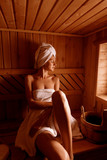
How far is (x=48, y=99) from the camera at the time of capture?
5.66ft

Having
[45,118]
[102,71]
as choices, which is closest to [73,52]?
[102,71]

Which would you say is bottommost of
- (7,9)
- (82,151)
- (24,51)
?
(82,151)

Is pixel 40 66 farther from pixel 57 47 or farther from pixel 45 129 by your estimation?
pixel 45 129

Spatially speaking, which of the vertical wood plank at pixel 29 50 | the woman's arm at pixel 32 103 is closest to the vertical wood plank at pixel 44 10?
the vertical wood plank at pixel 29 50

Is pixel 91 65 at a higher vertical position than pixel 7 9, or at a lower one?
lower

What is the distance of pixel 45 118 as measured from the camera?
1524 mm

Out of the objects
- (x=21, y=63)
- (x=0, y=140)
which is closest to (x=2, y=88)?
(x=21, y=63)

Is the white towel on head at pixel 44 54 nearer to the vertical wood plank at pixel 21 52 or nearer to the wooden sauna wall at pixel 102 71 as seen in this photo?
the vertical wood plank at pixel 21 52

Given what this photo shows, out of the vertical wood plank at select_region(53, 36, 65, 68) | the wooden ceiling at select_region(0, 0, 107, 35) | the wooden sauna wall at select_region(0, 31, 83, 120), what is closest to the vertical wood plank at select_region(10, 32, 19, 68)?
the wooden sauna wall at select_region(0, 31, 83, 120)

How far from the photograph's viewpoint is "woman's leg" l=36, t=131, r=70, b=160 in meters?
1.03

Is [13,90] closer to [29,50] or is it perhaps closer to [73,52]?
[29,50]

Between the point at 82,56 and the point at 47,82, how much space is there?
1.18 meters

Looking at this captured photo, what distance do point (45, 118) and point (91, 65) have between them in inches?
56.7

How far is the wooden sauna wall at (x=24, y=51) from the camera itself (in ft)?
6.81
